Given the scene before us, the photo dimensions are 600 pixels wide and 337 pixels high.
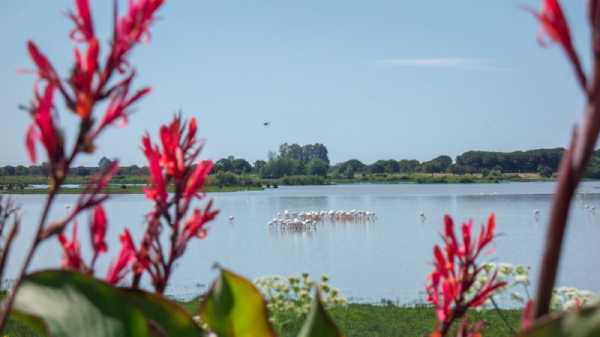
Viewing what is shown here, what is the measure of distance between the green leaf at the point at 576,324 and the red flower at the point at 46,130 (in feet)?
1.01

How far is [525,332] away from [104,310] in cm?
27

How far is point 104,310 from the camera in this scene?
43 centimetres

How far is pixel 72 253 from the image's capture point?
55cm

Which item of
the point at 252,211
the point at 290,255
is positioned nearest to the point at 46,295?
the point at 290,255

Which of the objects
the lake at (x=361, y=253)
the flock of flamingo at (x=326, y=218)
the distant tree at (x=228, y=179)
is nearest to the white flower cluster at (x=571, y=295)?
the lake at (x=361, y=253)

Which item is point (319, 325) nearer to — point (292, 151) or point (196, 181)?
point (196, 181)

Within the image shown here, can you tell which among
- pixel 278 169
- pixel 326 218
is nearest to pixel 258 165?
pixel 278 169

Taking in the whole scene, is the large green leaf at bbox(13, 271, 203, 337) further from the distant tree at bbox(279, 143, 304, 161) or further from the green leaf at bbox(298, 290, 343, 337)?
the distant tree at bbox(279, 143, 304, 161)

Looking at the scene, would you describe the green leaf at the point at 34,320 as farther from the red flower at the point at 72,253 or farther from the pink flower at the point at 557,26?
the pink flower at the point at 557,26

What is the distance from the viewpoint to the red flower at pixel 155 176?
571 millimetres

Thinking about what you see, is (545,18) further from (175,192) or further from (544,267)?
(175,192)

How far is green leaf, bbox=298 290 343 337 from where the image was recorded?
515 millimetres

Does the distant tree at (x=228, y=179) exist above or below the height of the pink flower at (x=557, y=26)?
above

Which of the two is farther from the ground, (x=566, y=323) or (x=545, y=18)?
(x=545, y=18)
